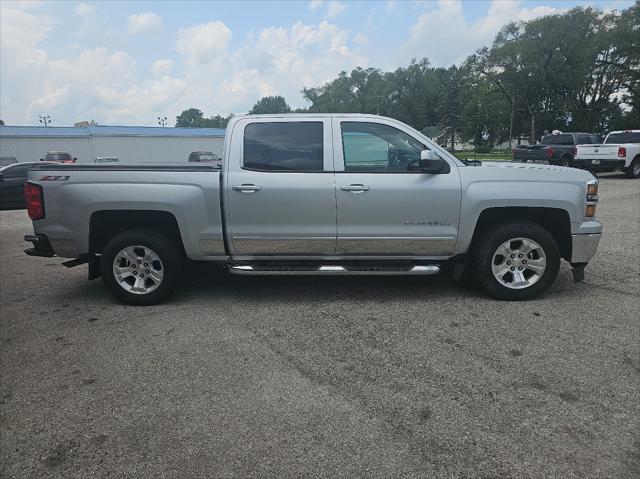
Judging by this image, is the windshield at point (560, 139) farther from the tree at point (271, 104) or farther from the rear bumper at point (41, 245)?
the tree at point (271, 104)

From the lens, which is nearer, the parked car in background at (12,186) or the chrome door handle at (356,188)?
the chrome door handle at (356,188)

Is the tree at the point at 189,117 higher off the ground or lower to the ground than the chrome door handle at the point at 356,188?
higher

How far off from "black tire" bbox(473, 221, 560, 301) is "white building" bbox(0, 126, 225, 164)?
35500 millimetres

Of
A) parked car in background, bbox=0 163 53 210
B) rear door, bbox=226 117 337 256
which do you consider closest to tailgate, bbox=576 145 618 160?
rear door, bbox=226 117 337 256

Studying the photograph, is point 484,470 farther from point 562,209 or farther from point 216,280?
point 216,280

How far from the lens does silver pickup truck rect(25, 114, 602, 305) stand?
4746mm

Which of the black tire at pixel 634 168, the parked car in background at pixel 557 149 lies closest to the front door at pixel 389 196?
the parked car in background at pixel 557 149

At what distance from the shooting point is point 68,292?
18.4ft

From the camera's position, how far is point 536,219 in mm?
5094

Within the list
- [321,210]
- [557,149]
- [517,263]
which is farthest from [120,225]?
[557,149]

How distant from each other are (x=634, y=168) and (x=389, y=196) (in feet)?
62.7

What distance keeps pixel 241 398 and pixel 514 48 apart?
182 ft

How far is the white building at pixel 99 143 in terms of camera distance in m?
39.0

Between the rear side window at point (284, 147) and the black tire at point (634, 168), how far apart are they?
18985 millimetres
